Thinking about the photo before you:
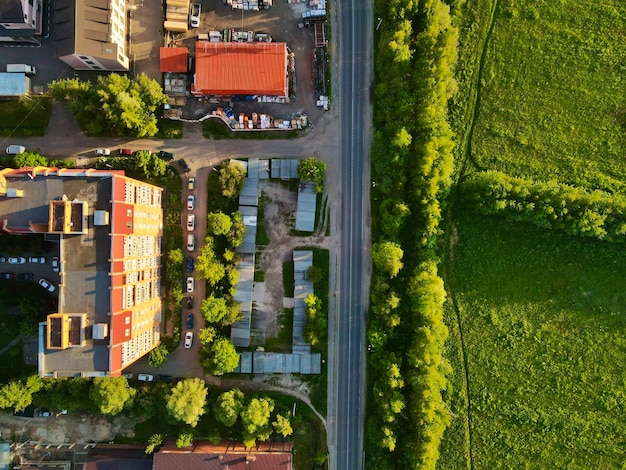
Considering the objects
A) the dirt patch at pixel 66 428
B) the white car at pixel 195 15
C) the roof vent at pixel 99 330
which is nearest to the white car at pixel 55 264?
the roof vent at pixel 99 330

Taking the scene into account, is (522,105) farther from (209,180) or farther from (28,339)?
(28,339)

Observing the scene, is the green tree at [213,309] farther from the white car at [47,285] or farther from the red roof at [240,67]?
the red roof at [240,67]

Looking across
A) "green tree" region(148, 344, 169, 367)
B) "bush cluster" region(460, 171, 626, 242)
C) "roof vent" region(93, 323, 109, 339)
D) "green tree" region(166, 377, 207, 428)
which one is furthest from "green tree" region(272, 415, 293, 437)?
"bush cluster" region(460, 171, 626, 242)

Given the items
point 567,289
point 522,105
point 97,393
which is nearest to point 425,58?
point 522,105

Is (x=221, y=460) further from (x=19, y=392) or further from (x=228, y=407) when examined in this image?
(x=19, y=392)

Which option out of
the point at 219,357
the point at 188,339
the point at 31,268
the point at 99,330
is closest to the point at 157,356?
the point at 188,339
